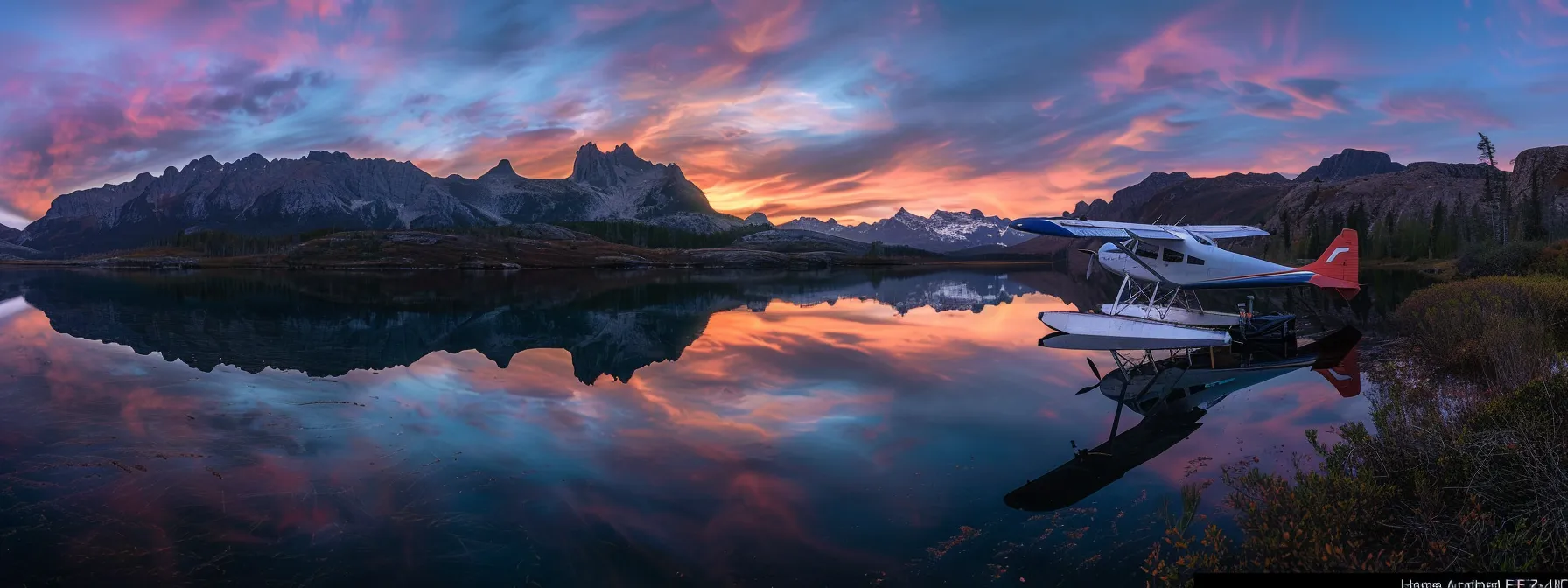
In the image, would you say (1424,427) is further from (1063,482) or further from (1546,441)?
(1063,482)

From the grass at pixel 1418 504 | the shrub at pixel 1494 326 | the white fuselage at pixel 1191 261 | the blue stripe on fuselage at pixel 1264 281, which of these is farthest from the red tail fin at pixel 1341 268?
the grass at pixel 1418 504

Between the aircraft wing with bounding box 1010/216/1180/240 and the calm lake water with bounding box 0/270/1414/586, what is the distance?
193 inches

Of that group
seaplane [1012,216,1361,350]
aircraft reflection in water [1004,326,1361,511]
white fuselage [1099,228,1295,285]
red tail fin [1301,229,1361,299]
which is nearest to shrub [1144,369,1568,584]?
aircraft reflection in water [1004,326,1361,511]

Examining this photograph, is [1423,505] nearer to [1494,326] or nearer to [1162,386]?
[1162,386]

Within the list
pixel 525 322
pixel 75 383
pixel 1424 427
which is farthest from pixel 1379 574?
pixel 525 322

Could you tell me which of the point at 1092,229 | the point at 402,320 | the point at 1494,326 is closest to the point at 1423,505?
the point at 1494,326

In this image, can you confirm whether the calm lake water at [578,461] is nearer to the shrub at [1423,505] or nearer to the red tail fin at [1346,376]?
the red tail fin at [1346,376]

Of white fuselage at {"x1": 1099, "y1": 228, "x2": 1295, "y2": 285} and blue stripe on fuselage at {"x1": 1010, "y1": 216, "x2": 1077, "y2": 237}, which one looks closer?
blue stripe on fuselage at {"x1": 1010, "y1": 216, "x2": 1077, "y2": 237}

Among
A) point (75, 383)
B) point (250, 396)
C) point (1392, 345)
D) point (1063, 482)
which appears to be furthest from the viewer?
point (1392, 345)

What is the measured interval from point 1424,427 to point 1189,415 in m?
7.16

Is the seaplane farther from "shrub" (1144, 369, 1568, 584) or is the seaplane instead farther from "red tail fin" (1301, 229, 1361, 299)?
"shrub" (1144, 369, 1568, 584)

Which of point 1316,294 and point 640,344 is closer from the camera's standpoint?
point 640,344

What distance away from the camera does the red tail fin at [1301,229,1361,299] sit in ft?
94.4

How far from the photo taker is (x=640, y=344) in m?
31.0
